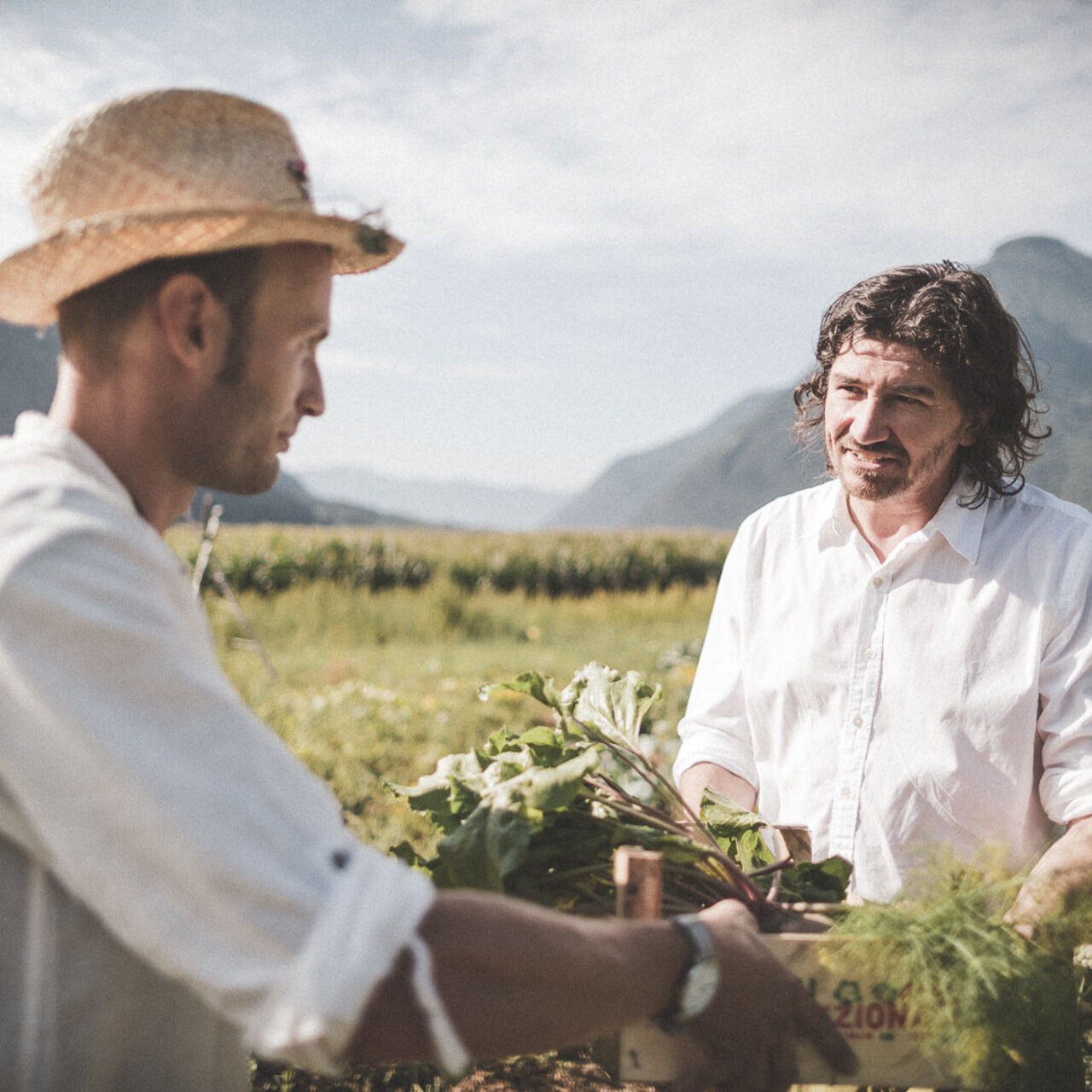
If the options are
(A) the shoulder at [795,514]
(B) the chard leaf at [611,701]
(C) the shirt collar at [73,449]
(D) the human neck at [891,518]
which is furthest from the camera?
(A) the shoulder at [795,514]

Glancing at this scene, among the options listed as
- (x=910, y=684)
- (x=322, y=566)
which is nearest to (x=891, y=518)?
(x=910, y=684)

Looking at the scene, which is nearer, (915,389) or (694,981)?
(694,981)

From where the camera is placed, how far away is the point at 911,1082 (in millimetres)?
1485

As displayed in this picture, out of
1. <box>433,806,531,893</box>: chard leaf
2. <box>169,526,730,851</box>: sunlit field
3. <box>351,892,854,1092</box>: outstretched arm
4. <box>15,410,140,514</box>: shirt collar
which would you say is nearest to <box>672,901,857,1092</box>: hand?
<box>351,892,854,1092</box>: outstretched arm

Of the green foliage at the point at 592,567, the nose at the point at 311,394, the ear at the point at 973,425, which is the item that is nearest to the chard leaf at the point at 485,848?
the nose at the point at 311,394

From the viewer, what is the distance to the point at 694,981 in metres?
1.30

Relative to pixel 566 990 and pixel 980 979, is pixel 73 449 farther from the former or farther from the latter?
pixel 980 979

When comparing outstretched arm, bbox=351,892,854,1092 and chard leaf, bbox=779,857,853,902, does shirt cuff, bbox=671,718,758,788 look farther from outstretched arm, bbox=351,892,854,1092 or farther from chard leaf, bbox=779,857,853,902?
outstretched arm, bbox=351,892,854,1092

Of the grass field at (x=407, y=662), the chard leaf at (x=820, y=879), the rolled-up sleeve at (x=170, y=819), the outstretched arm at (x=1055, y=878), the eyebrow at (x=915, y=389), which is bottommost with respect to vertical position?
the grass field at (x=407, y=662)

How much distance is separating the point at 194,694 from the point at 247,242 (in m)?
0.67

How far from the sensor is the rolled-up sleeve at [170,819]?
101 cm

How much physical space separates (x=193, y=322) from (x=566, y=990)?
103 cm

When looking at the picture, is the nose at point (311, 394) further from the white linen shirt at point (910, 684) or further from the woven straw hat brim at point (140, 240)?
the white linen shirt at point (910, 684)

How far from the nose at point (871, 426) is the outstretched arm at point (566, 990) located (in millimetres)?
1549
